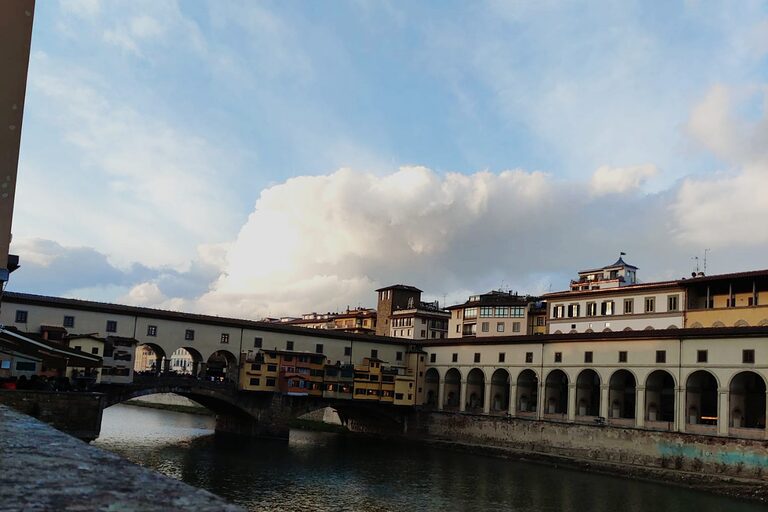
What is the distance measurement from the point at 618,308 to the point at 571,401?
18.8 meters

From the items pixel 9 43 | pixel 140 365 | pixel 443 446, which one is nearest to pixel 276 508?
pixel 9 43

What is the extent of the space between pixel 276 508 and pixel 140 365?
453ft

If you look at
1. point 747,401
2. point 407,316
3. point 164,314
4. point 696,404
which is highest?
point 407,316

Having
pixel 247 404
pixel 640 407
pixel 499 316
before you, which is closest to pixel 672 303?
pixel 640 407

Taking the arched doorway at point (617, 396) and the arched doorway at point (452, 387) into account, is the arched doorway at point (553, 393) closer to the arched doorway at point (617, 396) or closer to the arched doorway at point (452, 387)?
the arched doorway at point (617, 396)

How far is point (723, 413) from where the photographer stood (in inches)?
1938

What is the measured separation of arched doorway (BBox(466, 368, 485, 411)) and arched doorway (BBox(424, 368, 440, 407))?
15.9 feet

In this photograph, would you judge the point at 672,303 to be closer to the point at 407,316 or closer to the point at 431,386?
the point at 431,386

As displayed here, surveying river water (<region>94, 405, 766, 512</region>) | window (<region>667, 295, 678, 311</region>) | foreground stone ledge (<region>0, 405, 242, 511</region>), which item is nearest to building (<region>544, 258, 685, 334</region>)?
window (<region>667, 295, 678, 311</region>)

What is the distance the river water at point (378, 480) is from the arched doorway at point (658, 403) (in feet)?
21.6

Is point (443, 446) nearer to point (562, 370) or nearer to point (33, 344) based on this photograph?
point (562, 370)

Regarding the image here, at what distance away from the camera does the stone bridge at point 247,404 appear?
196 feet

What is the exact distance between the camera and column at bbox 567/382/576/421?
195 ft

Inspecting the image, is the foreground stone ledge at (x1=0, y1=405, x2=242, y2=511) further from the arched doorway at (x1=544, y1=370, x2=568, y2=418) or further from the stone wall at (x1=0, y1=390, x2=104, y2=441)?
the arched doorway at (x1=544, y1=370, x2=568, y2=418)
